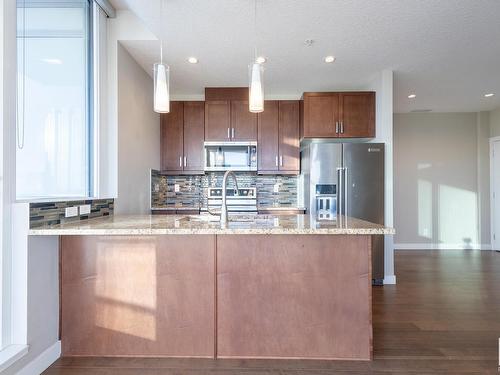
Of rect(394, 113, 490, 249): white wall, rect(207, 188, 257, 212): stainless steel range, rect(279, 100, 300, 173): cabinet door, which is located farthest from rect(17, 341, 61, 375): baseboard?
rect(394, 113, 490, 249): white wall

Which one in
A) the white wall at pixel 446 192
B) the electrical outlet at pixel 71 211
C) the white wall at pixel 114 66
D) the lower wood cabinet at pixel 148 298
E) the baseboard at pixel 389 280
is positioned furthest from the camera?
the white wall at pixel 446 192

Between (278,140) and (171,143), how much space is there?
1.52 m

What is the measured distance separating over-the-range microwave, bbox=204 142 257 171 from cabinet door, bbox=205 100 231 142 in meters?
0.11

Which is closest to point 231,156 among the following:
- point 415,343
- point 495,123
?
point 415,343

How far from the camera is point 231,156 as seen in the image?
14.0ft

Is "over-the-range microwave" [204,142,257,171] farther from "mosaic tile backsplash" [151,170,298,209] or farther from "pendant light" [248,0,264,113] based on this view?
"pendant light" [248,0,264,113]

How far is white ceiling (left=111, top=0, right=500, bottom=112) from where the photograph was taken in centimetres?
236

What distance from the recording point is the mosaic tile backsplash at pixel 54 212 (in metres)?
1.81

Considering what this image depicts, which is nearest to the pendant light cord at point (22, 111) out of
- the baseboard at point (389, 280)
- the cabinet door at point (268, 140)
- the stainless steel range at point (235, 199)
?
the stainless steel range at point (235, 199)

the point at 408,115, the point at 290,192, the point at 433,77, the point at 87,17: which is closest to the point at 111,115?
the point at 87,17

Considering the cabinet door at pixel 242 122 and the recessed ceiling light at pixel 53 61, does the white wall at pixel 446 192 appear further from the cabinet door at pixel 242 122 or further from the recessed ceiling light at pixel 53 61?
the recessed ceiling light at pixel 53 61

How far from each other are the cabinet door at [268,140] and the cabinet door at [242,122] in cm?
10

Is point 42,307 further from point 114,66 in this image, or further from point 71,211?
point 114,66

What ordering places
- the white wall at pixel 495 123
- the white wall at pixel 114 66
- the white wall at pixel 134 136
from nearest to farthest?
the white wall at pixel 114 66 → the white wall at pixel 134 136 → the white wall at pixel 495 123
